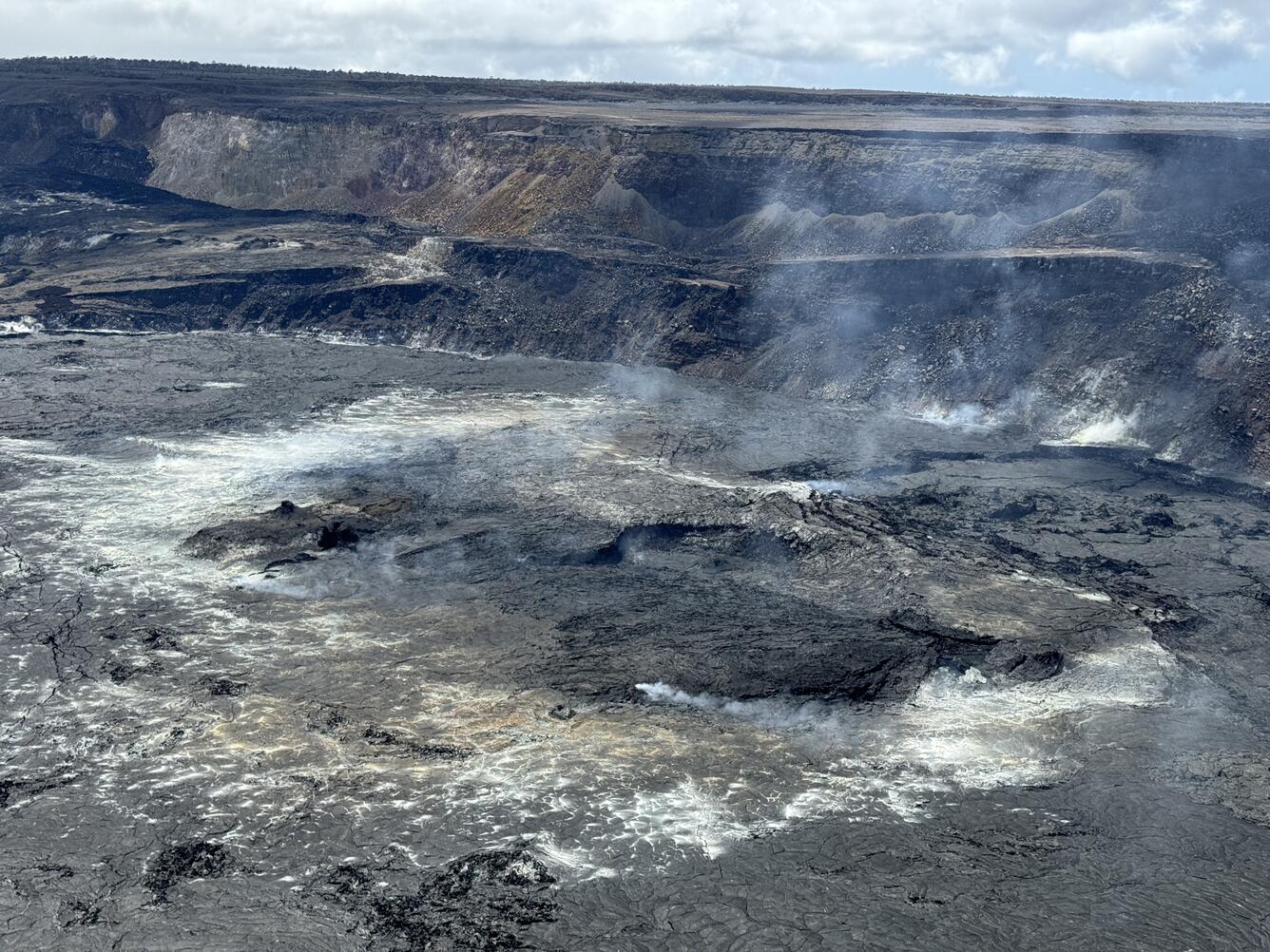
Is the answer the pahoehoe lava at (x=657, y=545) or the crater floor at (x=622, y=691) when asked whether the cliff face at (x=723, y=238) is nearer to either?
the pahoehoe lava at (x=657, y=545)

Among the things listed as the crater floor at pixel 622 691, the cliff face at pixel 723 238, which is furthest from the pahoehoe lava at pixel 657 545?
the cliff face at pixel 723 238

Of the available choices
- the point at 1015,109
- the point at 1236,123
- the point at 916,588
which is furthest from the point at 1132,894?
the point at 1015,109

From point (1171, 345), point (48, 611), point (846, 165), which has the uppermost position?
point (846, 165)

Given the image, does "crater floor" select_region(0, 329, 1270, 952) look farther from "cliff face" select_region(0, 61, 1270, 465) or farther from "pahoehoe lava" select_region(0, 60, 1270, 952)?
"cliff face" select_region(0, 61, 1270, 465)

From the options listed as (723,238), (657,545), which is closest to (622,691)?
(657,545)

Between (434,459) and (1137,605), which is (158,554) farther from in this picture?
(1137,605)

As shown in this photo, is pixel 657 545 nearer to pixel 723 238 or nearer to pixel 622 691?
pixel 622 691
